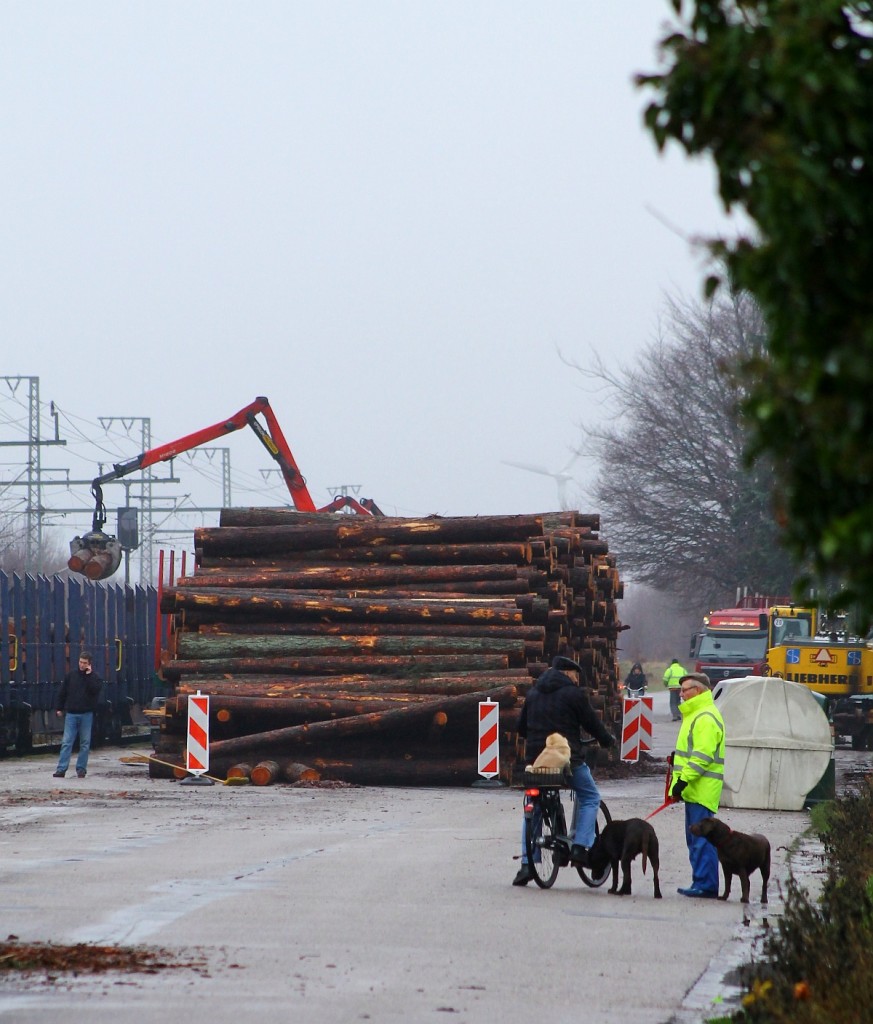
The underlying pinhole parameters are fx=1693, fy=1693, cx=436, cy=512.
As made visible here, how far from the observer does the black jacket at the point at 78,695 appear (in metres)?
22.8

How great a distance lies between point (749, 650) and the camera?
4556 cm

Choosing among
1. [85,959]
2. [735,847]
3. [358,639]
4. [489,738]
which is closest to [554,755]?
[735,847]

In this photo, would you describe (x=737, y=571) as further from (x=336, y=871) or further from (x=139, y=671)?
(x=336, y=871)

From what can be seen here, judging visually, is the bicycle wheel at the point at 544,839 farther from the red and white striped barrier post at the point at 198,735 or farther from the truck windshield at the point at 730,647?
the truck windshield at the point at 730,647

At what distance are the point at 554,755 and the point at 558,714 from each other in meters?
0.37

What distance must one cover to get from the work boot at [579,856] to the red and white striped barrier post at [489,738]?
31.6 feet

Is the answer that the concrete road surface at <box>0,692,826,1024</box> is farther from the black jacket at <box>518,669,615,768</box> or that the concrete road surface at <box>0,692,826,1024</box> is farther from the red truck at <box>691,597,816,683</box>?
the red truck at <box>691,597,816,683</box>

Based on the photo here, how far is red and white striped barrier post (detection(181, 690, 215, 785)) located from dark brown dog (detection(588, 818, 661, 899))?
1072 cm

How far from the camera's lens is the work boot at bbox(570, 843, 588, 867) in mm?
11711

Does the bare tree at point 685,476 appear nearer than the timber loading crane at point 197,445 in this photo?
No

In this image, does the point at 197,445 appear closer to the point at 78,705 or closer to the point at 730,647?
the point at 78,705

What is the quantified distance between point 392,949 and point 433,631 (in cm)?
1444

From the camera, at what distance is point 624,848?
1142 cm

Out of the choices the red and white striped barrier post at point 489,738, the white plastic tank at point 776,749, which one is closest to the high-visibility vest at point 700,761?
the white plastic tank at point 776,749
